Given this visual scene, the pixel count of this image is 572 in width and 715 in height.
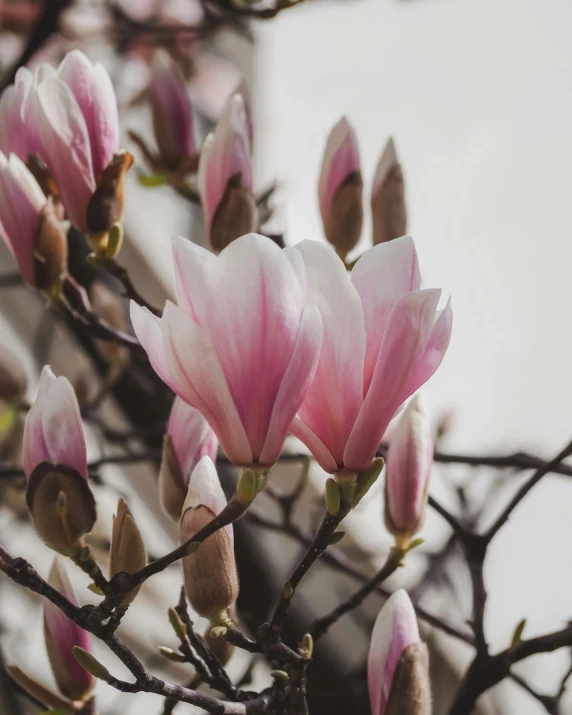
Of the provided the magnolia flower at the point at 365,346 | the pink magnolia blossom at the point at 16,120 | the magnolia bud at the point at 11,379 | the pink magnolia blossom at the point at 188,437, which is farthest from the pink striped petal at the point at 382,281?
the magnolia bud at the point at 11,379

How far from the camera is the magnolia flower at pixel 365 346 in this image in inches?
8.7

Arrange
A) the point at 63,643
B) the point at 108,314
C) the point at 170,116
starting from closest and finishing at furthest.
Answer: the point at 63,643
the point at 170,116
the point at 108,314

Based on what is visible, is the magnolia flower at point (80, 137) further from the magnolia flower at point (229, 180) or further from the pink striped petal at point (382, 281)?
the pink striped petal at point (382, 281)

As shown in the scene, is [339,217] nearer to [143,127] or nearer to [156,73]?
[156,73]

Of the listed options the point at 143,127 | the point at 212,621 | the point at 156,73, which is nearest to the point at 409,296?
the point at 212,621

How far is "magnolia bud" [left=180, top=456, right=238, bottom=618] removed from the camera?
26cm

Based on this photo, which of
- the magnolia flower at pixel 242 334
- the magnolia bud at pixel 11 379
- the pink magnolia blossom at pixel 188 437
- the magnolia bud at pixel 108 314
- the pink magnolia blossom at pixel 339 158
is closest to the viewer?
the magnolia flower at pixel 242 334

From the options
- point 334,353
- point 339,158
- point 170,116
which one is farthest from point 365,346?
point 170,116

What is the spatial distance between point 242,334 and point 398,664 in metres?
0.15

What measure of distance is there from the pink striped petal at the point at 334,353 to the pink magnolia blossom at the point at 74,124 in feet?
0.56

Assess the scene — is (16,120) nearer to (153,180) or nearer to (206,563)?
(153,180)

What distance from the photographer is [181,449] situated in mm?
319

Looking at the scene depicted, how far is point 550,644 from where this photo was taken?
318mm

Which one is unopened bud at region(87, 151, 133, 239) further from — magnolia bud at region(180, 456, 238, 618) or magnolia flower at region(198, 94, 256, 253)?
magnolia bud at region(180, 456, 238, 618)
